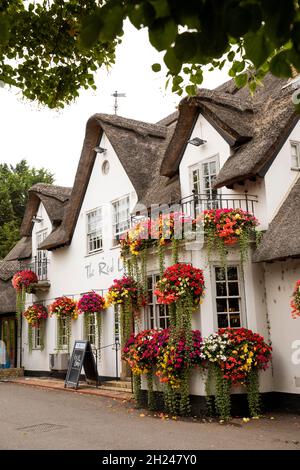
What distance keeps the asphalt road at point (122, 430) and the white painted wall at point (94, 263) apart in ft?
16.4

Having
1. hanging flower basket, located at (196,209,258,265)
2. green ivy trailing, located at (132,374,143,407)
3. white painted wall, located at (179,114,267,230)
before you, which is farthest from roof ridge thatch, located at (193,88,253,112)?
green ivy trailing, located at (132,374,143,407)

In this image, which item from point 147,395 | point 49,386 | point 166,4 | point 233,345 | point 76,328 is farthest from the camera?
point 76,328

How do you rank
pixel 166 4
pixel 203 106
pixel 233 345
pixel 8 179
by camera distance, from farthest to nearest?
pixel 8 179, pixel 203 106, pixel 233 345, pixel 166 4

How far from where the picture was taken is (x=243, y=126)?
13.0 meters

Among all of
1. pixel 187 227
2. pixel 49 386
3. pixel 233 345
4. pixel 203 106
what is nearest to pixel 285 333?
pixel 233 345

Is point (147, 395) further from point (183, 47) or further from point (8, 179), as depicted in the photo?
point (8, 179)

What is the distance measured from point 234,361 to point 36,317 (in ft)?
39.3

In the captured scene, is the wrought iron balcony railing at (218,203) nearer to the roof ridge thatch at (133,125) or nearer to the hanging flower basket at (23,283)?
the roof ridge thatch at (133,125)

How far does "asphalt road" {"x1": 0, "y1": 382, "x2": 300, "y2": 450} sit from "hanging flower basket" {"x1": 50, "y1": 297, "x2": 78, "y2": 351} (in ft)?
19.0

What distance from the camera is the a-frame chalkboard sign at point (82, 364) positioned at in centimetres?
1566

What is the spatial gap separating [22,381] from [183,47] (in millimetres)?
18815

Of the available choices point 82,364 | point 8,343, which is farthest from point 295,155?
point 8,343

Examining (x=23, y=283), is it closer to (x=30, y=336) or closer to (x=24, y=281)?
(x=24, y=281)

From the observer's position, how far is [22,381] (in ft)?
64.1
